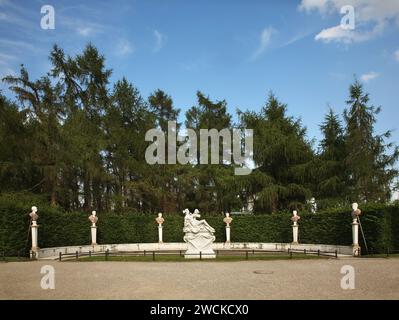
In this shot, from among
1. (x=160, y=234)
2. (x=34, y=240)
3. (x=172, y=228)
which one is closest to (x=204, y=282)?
(x=34, y=240)

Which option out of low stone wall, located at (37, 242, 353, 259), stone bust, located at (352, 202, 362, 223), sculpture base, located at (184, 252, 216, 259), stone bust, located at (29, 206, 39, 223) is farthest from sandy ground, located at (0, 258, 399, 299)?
low stone wall, located at (37, 242, 353, 259)

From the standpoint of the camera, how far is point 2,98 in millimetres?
36094

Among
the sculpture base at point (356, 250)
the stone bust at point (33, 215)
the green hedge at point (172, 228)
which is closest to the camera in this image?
the sculpture base at point (356, 250)

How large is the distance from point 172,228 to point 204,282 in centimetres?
2266

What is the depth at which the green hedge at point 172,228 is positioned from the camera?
24.4 m

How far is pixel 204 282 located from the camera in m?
13.7

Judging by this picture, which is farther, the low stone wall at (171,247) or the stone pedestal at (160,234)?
the stone pedestal at (160,234)

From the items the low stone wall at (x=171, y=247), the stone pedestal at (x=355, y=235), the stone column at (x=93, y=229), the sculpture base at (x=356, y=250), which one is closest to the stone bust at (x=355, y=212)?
the stone pedestal at (x=355, y=235)

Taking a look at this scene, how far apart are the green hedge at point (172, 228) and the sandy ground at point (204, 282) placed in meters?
5.89

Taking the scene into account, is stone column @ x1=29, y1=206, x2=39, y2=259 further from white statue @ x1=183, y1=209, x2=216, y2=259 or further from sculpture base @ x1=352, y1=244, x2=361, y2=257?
sculpture base @ x1=352, y1=244, x2=361, y2=257

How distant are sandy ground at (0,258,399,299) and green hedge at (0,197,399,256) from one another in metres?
5.89

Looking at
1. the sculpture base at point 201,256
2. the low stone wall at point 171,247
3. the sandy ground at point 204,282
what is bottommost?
the low stone wall at point 171,247

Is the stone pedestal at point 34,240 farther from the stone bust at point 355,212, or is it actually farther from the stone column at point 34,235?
the stone bust at point 355,212

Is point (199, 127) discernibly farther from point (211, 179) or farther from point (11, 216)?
point (11, 216)
